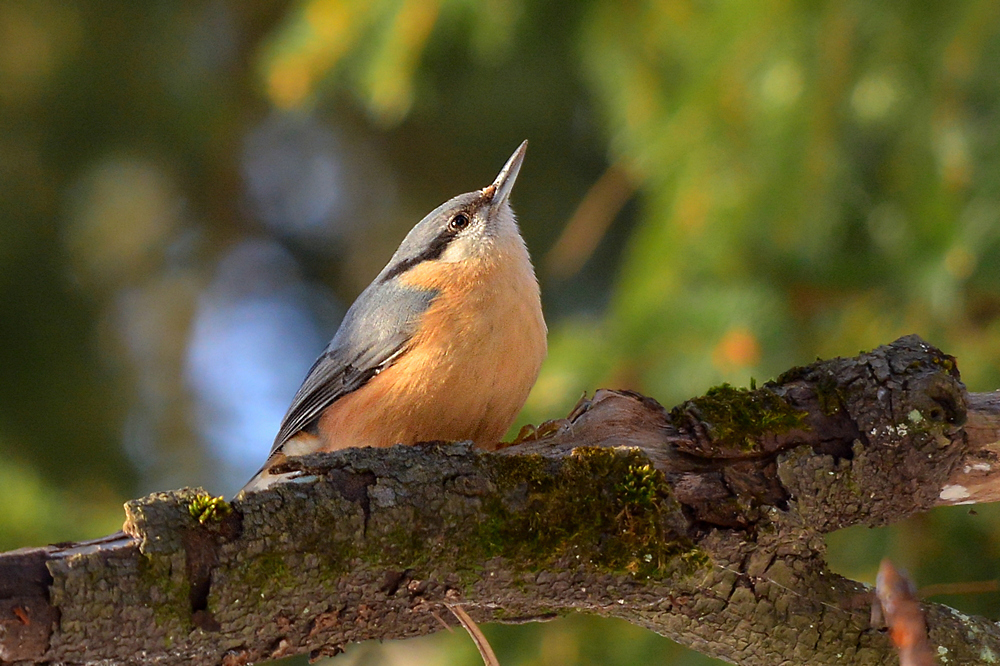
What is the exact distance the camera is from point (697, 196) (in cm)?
469

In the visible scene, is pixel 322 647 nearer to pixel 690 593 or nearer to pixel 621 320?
pixel 690 593

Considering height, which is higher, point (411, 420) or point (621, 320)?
point (621, 320)

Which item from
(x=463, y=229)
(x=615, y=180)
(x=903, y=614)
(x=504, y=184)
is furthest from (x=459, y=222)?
(x=903, y=614)

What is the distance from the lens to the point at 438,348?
339 centimetres

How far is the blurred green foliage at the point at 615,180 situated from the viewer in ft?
14.3

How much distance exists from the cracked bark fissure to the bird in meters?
0.54

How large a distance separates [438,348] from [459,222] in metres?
0.79

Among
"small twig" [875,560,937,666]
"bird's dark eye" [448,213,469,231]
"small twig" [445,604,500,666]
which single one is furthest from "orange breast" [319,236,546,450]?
"small twig" [875,560,937,666]

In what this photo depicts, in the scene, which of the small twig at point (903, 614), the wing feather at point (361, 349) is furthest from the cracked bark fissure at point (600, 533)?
the small twig at point (903, 614)

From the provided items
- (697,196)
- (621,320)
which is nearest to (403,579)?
(621,320)

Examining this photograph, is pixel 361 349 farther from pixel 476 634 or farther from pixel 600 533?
pixel 600 533

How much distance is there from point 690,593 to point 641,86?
11.0 ft

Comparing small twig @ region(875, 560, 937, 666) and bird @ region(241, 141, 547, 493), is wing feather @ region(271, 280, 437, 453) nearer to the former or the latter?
bird @ region(241, 141, 547, 493)

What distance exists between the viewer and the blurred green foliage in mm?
4367
